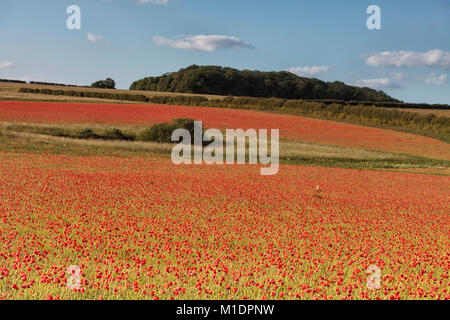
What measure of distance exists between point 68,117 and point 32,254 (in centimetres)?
4594

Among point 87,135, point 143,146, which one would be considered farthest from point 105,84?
point 143,146

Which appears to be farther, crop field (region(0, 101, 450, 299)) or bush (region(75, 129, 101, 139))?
bush (region(75, 129, 101, 139))

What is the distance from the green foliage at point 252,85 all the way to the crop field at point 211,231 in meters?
94.7

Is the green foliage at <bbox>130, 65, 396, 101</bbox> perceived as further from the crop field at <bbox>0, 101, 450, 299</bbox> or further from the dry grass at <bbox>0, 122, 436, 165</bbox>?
the crop field at <bbox>0, 101, 450, 299</bbox>

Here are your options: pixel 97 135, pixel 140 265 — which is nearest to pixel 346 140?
pixel 97 135

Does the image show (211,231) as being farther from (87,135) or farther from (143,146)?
(87,135)

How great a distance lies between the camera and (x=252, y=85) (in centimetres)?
13425

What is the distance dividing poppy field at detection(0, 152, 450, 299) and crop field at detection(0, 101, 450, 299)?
38 mm

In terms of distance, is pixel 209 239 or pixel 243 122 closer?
pixel 209 239

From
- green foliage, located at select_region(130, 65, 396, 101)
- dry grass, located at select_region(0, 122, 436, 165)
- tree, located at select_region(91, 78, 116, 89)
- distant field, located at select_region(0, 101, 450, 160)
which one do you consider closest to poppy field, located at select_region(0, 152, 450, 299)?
dry grass, located at select_region(0, 122, 436, 165)

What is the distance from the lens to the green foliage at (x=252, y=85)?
124 m

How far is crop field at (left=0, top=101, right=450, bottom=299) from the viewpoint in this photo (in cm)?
815

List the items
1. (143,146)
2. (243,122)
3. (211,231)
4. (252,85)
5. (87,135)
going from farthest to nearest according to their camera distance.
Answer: (252,85)
(243,122)
(87,135)
(143,146)
(211,231)

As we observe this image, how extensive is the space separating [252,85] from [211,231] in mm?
124358
